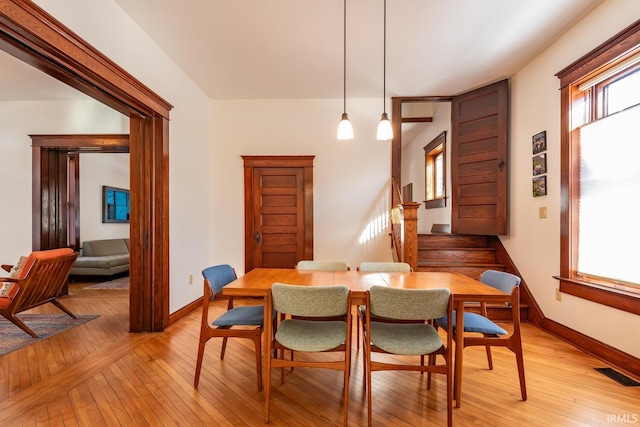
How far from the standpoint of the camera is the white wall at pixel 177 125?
2.21m

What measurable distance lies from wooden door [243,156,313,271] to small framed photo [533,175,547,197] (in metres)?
2.88

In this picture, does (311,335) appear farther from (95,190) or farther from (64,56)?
(95,190)

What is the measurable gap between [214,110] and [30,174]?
300cm

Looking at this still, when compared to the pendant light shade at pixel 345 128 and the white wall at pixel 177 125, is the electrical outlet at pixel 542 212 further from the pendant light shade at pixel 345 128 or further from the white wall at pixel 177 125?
the white wall at pixel 177 125

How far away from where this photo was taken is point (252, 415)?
1719mm

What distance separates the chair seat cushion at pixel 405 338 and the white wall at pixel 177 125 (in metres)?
2.50

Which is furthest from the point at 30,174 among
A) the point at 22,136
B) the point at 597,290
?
the point at 597,290

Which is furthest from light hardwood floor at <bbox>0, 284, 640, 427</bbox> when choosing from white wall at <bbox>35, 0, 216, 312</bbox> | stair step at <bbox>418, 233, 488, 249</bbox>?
stair step at <bbox>418, 233, 488, 249</bbox>

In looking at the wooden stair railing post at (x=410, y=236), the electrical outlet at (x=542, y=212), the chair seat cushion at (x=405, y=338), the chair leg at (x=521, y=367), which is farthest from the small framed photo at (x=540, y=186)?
the chair seat cushion at (x=405, y=338)

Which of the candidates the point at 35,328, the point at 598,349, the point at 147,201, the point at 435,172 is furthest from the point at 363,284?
the point at 435,172

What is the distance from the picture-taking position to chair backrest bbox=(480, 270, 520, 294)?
1.94 metres

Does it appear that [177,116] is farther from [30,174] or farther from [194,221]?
[30,174]

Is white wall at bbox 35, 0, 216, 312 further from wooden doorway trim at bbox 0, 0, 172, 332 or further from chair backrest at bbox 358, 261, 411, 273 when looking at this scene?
chair backrest at bbox 358, 261, 411, 273

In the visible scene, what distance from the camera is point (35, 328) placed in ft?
10.0
